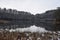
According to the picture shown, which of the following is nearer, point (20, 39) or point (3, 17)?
point (20, 39)

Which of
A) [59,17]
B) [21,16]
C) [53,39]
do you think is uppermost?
[59,17]

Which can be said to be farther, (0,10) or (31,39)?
(0,10)

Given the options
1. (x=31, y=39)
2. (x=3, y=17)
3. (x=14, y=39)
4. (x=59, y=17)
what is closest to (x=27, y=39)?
(x=31, y=39)

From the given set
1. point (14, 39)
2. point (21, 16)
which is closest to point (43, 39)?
point (14, 39)

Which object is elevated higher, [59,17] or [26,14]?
[59,17]

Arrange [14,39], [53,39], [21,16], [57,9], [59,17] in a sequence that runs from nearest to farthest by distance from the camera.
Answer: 1. [14,39]
2. [53,39]
3. [59,17]
4. [57,9]
5. [21,16]

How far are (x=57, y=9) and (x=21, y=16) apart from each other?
38.0 ft

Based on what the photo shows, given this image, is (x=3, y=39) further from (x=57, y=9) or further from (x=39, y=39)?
(x=57, y=9)

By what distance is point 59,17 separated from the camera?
5.40 m

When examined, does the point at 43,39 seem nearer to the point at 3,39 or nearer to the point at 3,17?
the point at 3,39

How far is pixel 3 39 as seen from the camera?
13.6ft

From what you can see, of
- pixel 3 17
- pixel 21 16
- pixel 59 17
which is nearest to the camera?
pixel 59 17

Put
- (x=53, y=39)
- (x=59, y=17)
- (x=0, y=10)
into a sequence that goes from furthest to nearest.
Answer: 1. (x=0, y=10)
2. (x=59, y=17)
3. (x=53, y=39)

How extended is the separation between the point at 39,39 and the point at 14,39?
72 cm
